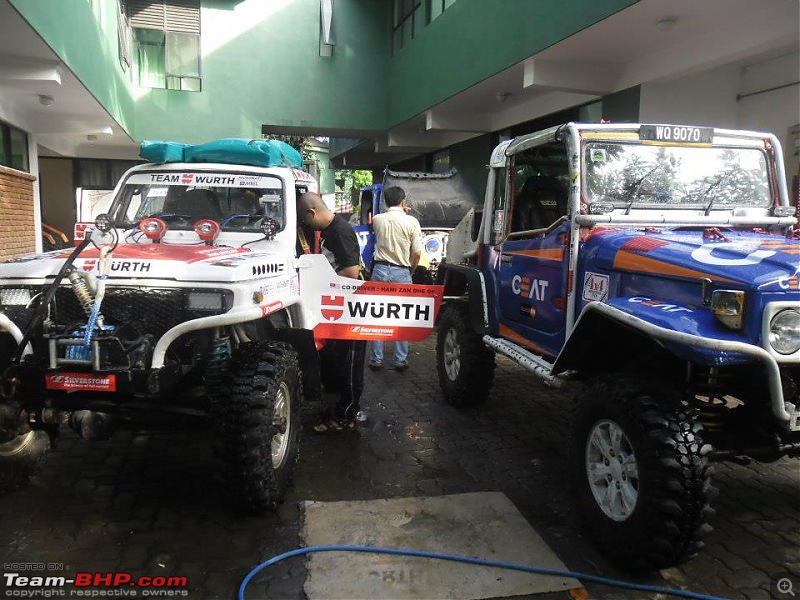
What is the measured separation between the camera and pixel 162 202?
4758mm

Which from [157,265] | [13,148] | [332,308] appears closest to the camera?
[157,265]

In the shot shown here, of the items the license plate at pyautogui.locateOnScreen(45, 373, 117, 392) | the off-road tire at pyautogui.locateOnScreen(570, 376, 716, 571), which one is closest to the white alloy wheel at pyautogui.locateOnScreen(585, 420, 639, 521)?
the off-road tire at pyautogui.locateOnScreen(570, 376, 716, 571)

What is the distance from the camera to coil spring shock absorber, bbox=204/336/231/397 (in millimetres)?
3525

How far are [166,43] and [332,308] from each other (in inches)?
552

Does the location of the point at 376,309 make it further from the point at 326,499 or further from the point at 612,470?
the point at 612,470

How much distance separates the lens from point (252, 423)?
325cm

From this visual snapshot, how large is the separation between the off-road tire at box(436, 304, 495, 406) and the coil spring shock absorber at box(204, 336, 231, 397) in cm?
234

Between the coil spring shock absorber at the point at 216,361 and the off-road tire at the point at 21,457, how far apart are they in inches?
46.0

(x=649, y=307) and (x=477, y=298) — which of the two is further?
(x=477, y=298)

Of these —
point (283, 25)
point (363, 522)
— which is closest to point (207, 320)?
point (363, 522)

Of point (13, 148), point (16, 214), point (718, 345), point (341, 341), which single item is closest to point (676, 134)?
point (718, 345)

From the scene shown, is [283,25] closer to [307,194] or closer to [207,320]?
[307,194]
